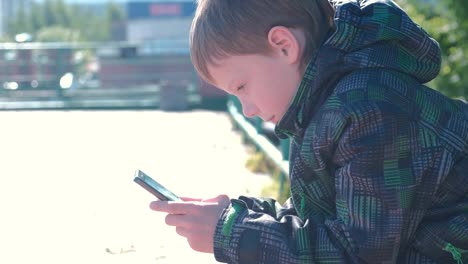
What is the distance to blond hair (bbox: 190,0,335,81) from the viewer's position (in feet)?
7.06

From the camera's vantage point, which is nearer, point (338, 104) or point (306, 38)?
point (338, 104)

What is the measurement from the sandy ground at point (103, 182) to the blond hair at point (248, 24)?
240cm

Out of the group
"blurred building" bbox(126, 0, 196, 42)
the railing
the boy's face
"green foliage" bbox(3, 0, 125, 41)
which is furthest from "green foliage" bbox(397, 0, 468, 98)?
"green foliage" bbox(3, 0, 125, 41)

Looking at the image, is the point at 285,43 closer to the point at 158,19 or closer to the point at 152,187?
the point at 152,187

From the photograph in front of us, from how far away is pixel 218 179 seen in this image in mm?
6988

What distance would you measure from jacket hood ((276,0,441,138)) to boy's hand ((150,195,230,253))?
11.4 inches

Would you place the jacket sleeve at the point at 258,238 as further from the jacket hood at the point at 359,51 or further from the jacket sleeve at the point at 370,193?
the jacket hood at the point at 359,51

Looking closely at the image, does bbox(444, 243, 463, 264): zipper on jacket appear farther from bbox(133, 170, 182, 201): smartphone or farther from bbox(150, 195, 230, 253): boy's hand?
bbox(133, 170, 182, 201): smartphone

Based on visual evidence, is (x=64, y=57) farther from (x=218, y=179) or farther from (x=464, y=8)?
(x=464, y=8)

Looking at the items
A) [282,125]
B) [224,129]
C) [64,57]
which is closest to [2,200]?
[282,125]

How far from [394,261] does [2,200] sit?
4.75 metres

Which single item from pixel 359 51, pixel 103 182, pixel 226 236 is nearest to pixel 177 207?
pixel 226 236

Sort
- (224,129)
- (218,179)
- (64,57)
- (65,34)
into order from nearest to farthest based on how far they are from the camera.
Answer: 1. (218,179)
2. (224,129)
3. (64,57)
4. (65,34)

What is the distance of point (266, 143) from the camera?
7.12 meters
